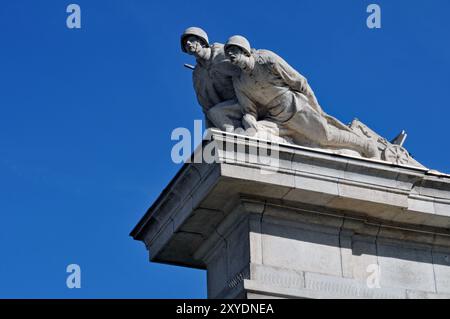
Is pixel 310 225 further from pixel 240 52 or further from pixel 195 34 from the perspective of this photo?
pixel 195 34

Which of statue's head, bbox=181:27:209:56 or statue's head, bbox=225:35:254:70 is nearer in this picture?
statue's head, bbox=225:35:254:70

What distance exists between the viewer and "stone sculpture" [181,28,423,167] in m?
18.5

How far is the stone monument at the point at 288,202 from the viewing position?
17.5m

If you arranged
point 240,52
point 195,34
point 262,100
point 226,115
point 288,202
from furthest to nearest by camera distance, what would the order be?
point 195,34, point 226,115, point 262,100, point 240,52, point 288,202

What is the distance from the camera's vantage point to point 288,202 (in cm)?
1788

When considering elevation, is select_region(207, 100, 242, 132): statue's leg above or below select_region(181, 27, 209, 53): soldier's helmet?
below

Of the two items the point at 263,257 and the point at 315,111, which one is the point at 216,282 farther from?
A: the point at 315,111

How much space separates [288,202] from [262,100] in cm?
164

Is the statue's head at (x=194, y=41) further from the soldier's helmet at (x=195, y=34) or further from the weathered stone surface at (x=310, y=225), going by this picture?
the weathered stone surface at (x=310, y=225)

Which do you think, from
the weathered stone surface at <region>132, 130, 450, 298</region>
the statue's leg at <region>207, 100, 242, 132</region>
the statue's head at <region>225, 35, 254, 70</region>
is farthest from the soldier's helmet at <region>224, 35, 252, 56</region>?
the weathered stone surface at <region>132, 130, 450, 298</region>

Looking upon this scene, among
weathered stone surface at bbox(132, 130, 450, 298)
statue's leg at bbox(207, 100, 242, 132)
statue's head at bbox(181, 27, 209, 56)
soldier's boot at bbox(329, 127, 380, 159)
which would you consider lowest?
weathered stone surface at bbox(132, 130, 450, 298)

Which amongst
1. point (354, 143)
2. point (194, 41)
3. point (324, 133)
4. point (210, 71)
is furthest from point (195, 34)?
point (354, 143)

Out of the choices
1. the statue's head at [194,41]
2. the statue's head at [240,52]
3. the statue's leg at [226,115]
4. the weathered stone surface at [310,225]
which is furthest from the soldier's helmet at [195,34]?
the weathered stone surface at [310,225]

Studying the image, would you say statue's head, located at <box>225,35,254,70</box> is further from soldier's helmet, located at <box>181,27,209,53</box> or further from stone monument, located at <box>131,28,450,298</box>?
soldier's helmet, located at <box>181,27,209,53</box>
